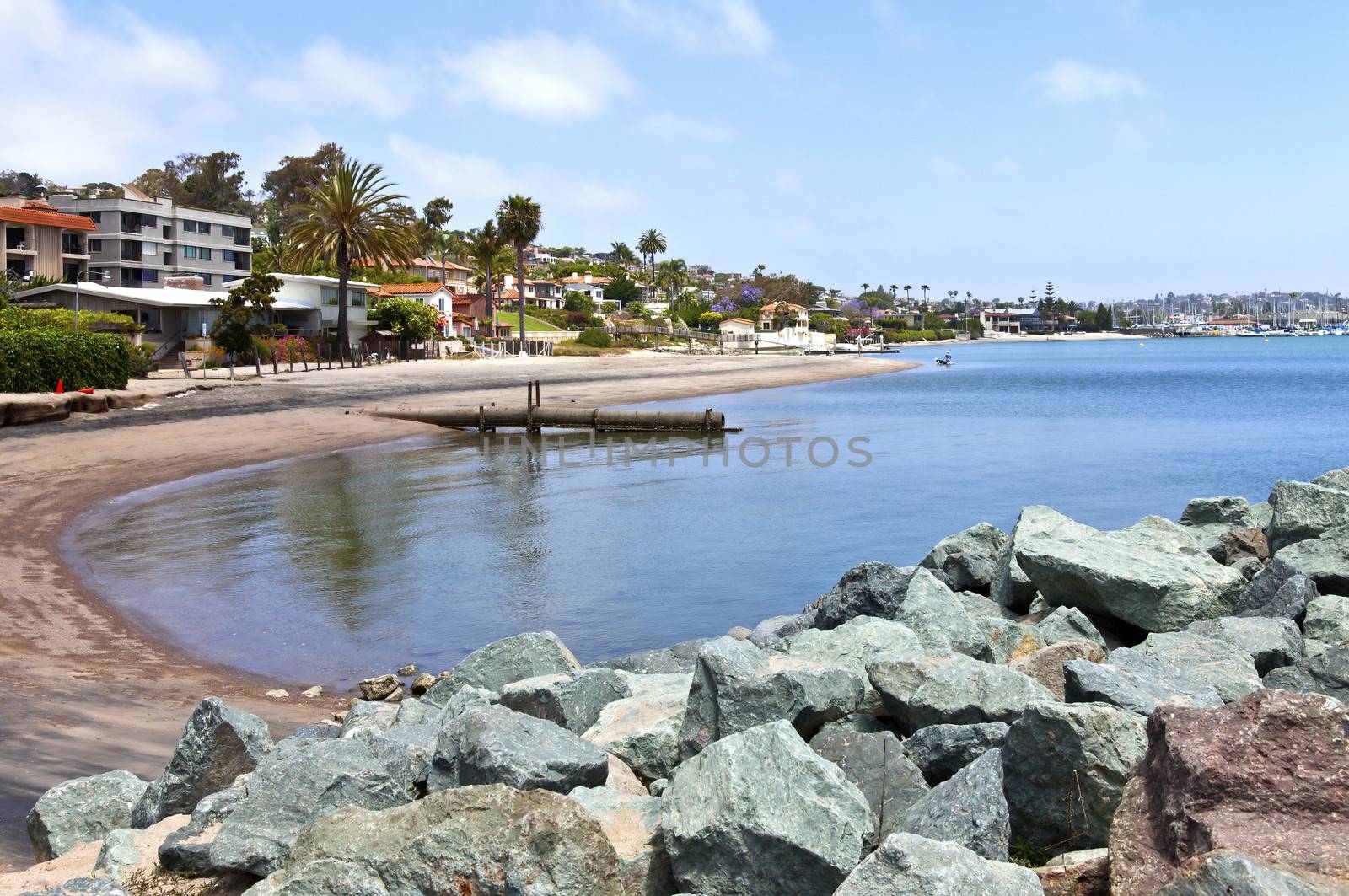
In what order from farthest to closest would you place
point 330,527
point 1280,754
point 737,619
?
point 330,527 → point 737,619 → point 1280,754

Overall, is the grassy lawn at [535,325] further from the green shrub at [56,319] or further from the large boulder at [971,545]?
the large boulder at [971,545]

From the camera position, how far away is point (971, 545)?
43.1 feet

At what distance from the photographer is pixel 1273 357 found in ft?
505

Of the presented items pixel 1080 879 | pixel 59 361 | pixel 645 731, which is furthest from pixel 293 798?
pixel 59 361

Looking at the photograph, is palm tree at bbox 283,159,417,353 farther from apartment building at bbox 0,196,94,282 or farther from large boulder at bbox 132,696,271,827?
large boulder at bbox 132,696,271,827

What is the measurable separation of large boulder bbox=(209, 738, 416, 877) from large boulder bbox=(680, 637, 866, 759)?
5.04 feet

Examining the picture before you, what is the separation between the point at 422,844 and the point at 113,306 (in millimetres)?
61867

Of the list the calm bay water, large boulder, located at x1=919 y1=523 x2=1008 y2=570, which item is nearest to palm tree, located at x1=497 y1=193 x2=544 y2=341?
the calm bay water

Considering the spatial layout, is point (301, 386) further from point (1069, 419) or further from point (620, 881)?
point (620, 881)

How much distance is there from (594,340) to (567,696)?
9509 cm

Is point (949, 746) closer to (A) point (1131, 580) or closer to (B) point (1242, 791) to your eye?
(B) point (1242, 791)

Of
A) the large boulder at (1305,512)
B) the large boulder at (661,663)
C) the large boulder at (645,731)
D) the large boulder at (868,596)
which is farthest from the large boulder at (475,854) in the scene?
the large boulder at (1305,512)

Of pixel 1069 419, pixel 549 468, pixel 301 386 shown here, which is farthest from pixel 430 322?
pixel 549 468

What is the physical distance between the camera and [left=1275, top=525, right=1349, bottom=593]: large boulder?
9.39 metres
